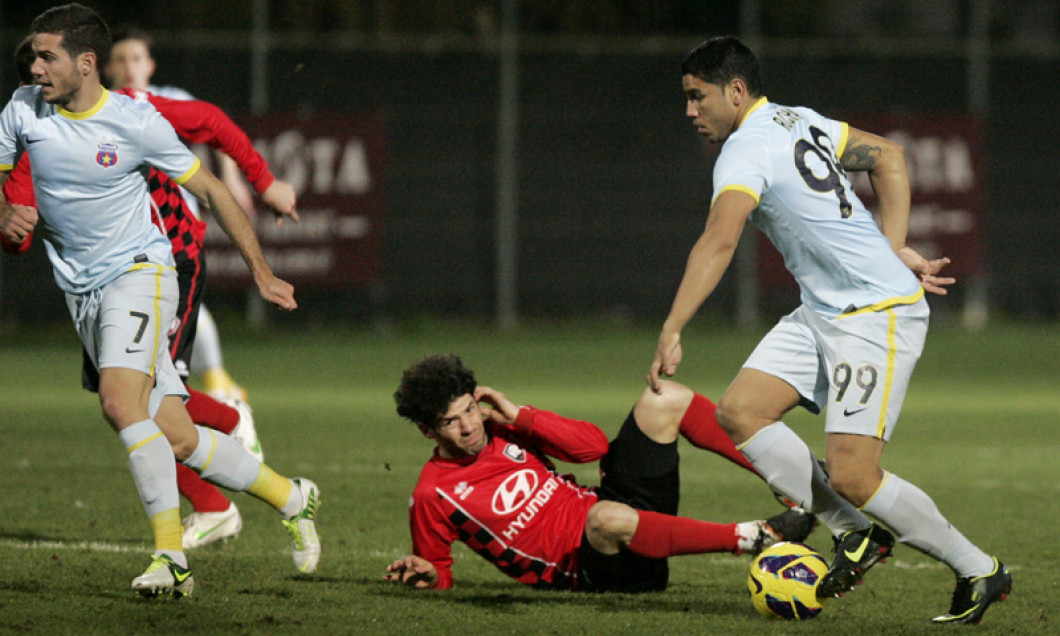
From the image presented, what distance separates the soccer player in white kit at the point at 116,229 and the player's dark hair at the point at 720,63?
4.92 feet

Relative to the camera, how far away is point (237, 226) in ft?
15.9

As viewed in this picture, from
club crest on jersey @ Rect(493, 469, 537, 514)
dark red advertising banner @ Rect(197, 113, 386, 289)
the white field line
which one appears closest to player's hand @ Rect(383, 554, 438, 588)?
club crest on jersey @ Rect(493, 469, 537, 514)

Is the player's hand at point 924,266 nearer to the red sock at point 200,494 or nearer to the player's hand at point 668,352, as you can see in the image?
the player's hand at point 668,352

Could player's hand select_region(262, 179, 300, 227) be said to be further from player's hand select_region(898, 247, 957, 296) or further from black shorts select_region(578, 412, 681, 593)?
player's hand select_region(898, 247, 957, 296)

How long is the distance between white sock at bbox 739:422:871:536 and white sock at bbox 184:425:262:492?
171 centimetres

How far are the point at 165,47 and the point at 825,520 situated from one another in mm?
12856

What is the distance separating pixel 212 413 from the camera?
5887 mm

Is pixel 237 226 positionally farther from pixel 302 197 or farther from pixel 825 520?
pixel 302 197

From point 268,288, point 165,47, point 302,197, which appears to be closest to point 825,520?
point 268,288

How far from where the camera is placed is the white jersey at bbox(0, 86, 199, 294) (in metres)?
4.75

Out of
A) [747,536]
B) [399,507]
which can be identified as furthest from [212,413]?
[747,536]

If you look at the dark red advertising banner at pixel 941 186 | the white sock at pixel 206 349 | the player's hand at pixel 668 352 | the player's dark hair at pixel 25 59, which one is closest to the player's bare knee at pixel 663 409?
the player's hand at pixel 668 352

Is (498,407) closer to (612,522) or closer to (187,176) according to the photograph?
(612,522)

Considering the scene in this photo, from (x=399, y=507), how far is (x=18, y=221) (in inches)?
96.4
